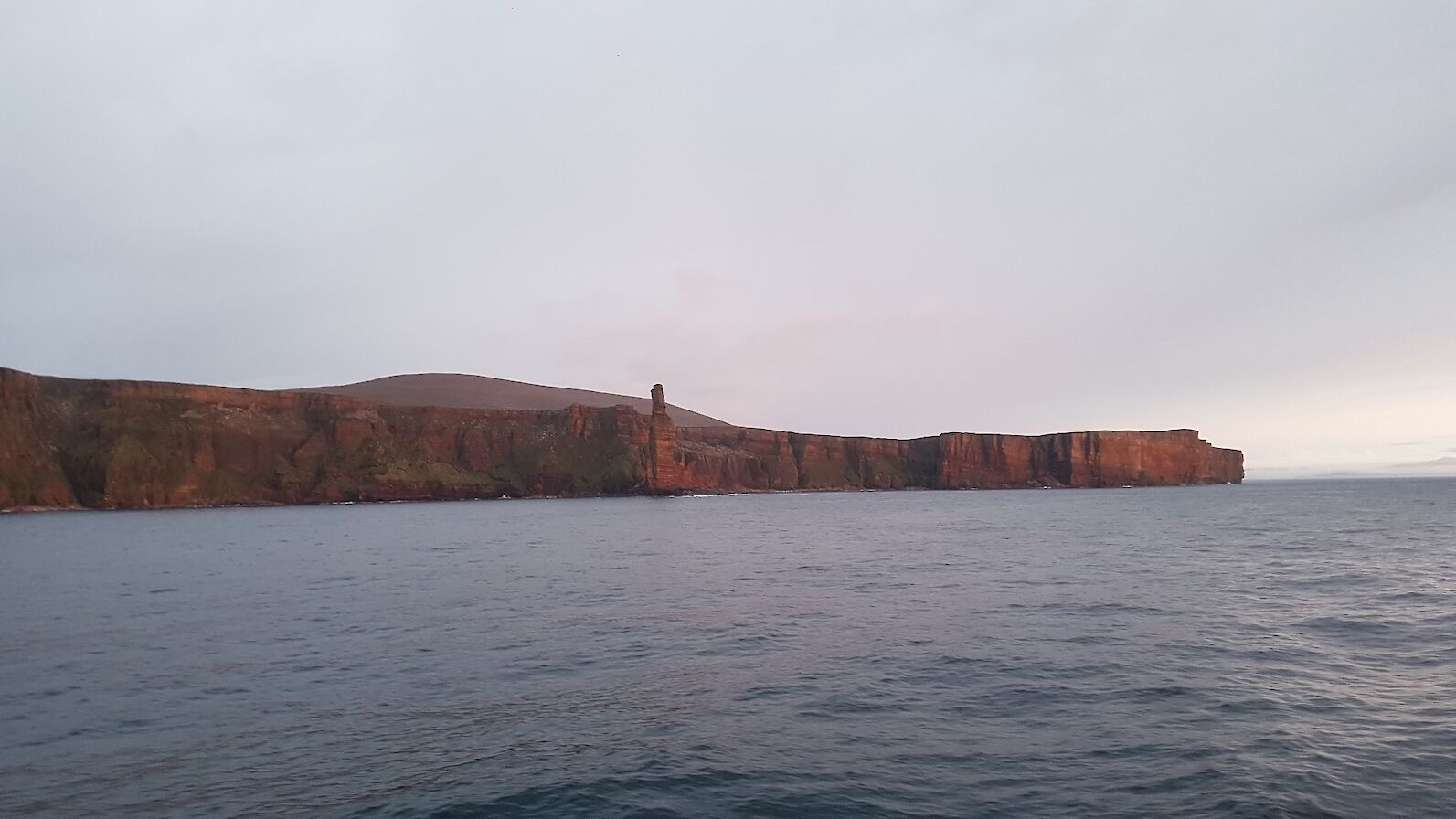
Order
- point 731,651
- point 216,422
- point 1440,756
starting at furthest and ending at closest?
point 216,422 → point 731,651 → point 1440,756

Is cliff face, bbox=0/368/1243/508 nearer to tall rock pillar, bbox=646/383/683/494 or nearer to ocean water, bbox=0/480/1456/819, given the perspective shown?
tall rock pillar, bbox=646/383/683/494

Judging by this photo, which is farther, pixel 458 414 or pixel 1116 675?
pixel 458 414

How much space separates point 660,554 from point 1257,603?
97.4 feet

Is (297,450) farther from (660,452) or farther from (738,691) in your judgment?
(738,691)

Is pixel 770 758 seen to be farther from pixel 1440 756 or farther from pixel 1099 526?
pixel 1099 526

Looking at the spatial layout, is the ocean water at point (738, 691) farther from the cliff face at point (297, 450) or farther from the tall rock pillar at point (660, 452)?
the tall rock pillar at point (660, 452)

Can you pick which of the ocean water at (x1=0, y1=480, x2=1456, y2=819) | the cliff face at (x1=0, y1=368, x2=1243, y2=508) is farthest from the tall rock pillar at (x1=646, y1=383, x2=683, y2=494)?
the ocean water at (x1=0, y1=480, x2=1456, y2=819)

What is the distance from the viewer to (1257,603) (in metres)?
28.0

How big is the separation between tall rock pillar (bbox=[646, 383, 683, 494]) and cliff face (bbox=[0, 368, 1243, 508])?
23cm

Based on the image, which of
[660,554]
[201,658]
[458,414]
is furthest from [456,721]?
[458,414]

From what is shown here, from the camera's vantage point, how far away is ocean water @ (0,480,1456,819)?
1175 centimetres

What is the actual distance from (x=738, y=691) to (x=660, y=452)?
491 feet

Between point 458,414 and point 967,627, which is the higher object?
point 458,414

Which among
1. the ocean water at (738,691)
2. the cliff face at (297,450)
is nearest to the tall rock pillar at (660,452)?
the cliff face at (297,450)
